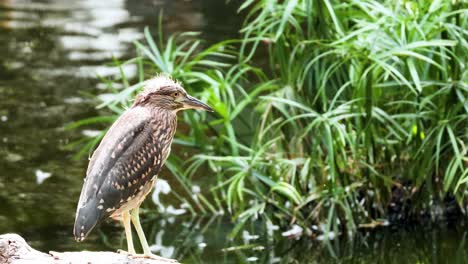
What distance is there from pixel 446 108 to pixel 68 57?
5.53 metres

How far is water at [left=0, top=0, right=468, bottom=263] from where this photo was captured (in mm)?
7418

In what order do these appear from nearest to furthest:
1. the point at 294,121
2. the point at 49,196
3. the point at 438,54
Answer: the point at 438,54, the point at 294,121, the point at 49,196

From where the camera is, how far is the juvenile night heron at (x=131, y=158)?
4968 mm

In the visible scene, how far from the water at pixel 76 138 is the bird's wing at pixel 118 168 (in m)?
2.26

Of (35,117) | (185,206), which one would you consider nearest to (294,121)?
(185,206)

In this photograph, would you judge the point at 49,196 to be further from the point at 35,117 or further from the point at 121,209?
the point at 121,209

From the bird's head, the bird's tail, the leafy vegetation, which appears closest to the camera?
the bird's tail

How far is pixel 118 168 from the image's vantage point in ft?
16.7

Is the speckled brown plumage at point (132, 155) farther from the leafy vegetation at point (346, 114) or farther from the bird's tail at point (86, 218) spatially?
the leafy vegetation at point (346, 114)

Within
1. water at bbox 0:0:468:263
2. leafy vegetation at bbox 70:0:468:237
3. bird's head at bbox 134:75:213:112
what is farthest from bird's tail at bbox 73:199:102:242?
water at bbox 0:0:468:263

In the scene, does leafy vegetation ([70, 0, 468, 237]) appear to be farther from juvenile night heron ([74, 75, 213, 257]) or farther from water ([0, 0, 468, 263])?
juvenile night heron ([74, 75, 213, 257])

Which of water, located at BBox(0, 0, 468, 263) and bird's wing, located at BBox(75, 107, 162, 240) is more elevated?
bird's wing, located at BBox(75, 107, 162, 240)

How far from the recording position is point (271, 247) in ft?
24.3

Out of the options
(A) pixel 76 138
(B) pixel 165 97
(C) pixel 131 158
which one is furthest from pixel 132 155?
(A) pixel 76 138
